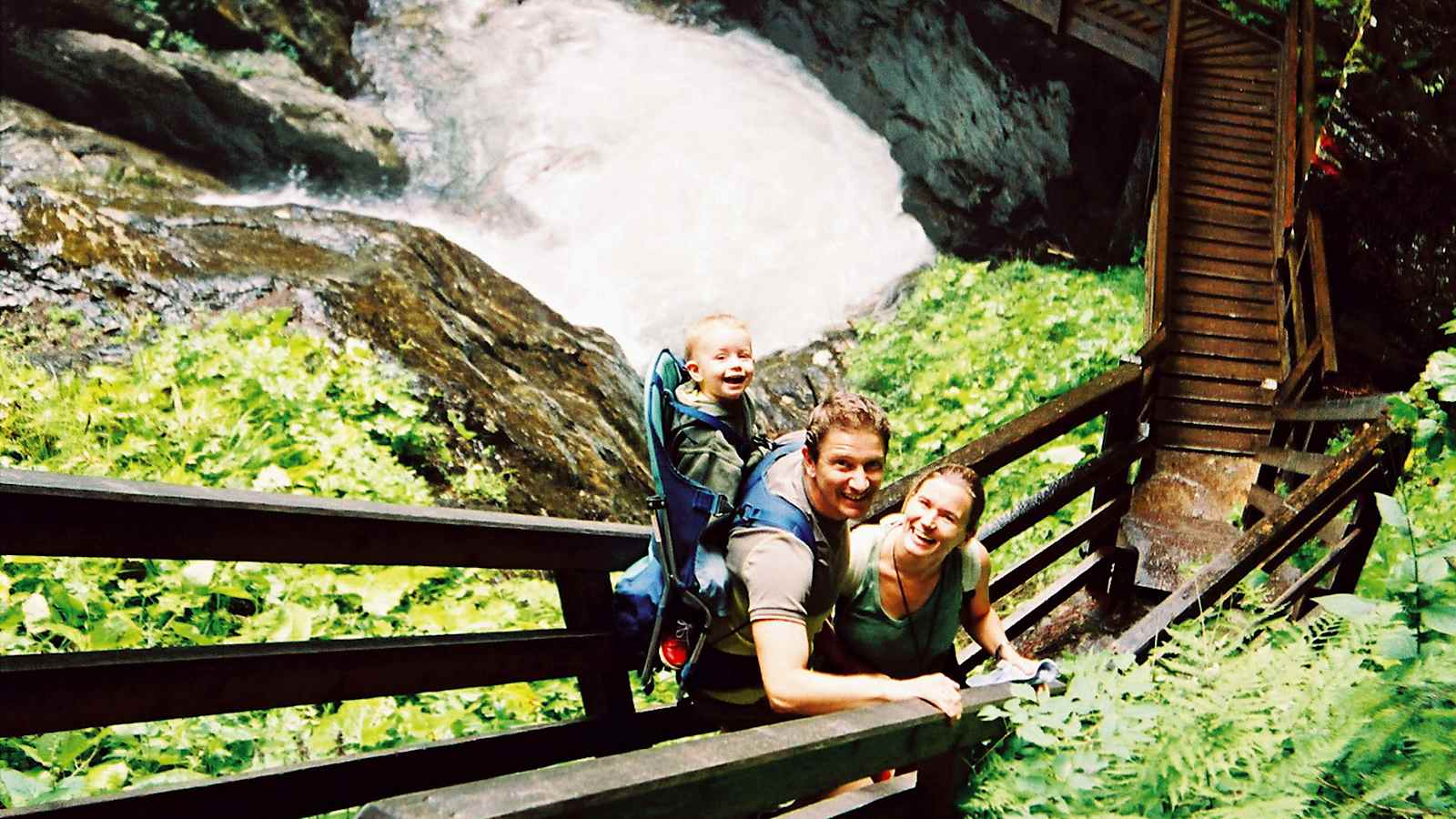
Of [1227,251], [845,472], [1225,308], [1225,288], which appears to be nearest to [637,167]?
[1227,251]

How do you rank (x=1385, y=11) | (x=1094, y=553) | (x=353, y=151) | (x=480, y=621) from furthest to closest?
1. (x=353, y=151)
2. (x=1385, y=11)
3. (x=1094, y=553)
4. (x=480, y=621)

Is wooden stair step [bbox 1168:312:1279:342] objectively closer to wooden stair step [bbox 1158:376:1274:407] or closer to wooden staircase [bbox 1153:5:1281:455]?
wooden staircase [bbox 1153:5:1281:455]

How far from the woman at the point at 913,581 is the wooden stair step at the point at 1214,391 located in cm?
735

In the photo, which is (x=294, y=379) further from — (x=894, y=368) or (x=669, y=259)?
(x=669, y=259)

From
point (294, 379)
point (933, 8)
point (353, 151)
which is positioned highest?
point (933, 8)

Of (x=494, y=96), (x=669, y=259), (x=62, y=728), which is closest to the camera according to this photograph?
(x=62, y=728)

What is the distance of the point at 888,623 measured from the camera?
2439 mm

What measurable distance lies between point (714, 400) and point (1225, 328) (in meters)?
8.81

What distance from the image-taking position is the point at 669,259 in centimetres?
1433

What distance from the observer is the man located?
1.94 meters

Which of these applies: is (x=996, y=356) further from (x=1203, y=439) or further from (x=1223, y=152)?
(x=1223, y=152)

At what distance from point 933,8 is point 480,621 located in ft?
49.0

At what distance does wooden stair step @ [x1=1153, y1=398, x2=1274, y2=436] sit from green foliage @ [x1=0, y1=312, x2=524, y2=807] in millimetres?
6539

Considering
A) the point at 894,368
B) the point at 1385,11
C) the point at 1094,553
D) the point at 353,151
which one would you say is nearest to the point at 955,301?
the point at 894,368
